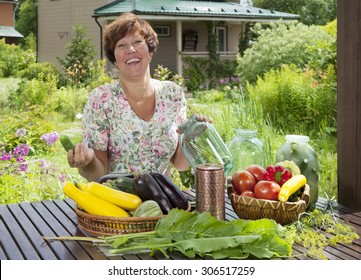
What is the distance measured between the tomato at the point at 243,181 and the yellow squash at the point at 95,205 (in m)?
0.26

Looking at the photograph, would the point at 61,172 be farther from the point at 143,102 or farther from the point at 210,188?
the point at 210,188

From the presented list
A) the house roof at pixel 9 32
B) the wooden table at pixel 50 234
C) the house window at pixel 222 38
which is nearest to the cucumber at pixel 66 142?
the wooden table at pixel 50 234

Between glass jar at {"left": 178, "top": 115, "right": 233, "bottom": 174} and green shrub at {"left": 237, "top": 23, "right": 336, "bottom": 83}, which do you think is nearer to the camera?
glass jar at {"left": 178, "top": 115, "right": 233, "bottom": 174}

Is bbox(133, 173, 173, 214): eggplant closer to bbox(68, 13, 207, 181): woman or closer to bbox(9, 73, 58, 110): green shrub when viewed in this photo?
bbox(68, 13, 207, 181): woman

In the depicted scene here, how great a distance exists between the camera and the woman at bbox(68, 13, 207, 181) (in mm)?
2025

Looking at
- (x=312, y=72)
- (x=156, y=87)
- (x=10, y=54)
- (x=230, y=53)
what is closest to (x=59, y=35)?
(x=10, y=54)

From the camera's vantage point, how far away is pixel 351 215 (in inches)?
61.6

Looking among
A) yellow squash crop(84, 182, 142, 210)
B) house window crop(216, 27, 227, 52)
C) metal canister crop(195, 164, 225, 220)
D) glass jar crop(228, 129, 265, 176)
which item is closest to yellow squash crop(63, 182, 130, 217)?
yellow squash crop(84, 182, 142, 210)

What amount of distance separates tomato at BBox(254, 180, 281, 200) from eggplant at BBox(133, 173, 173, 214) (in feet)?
0.65

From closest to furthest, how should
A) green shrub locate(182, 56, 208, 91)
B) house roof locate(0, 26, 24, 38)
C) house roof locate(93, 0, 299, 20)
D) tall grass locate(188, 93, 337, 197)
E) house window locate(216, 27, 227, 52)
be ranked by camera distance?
1. tall grass locate(188, 93, 337, 197)
2. green shrub locate(182, 56, 208, 91)
3. house roof locate(93, 0, 299, 20)
4. house window locate(216, 27, 227, 52)
5. house roof locate(0, 26, 24, 38)

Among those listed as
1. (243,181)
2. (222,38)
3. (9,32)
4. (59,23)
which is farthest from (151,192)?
(9,32)

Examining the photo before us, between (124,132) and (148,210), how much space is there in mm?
786

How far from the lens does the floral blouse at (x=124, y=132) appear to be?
2049 millimetres

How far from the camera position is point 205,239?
118 cm
